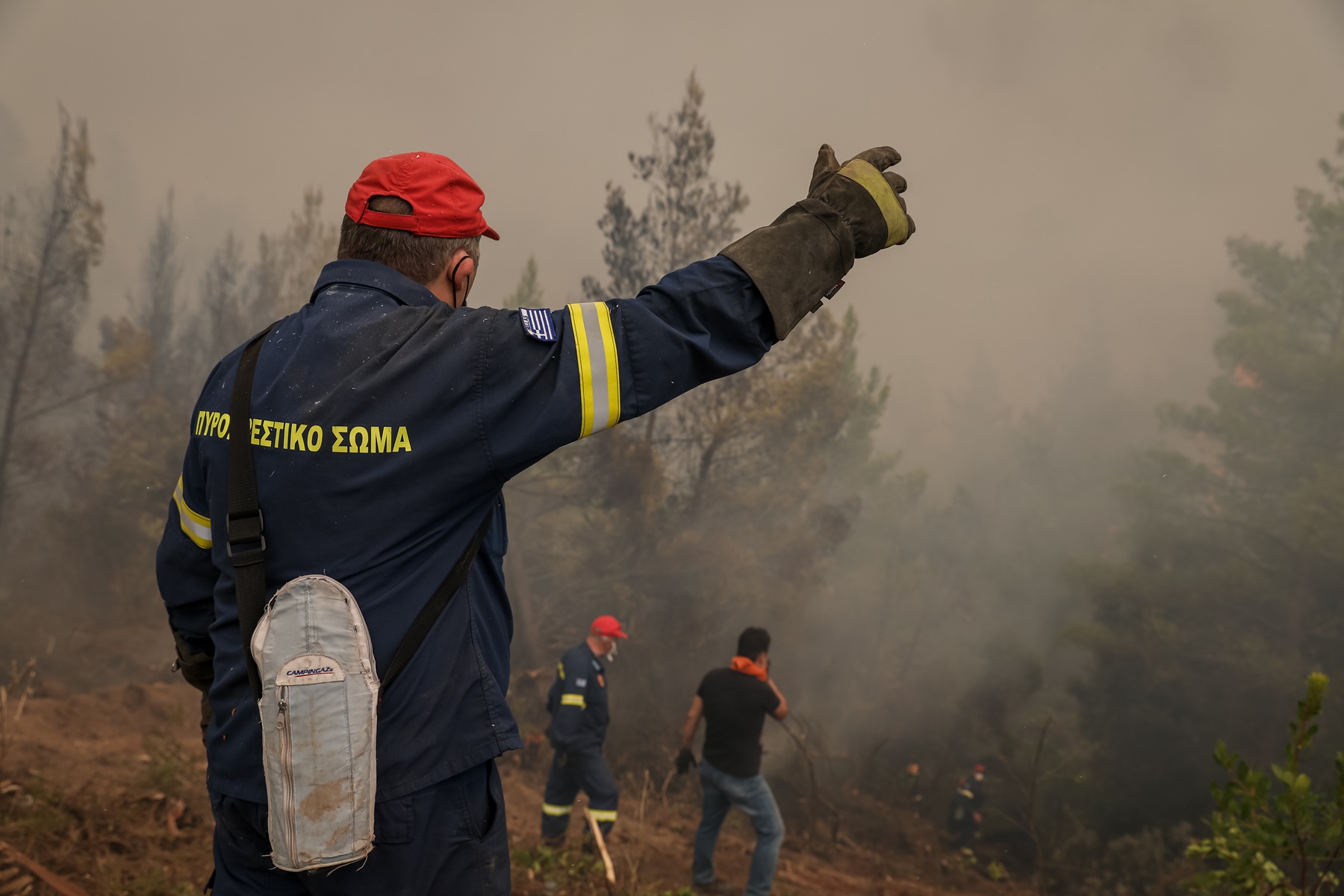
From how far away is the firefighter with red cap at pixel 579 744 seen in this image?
6.50 m

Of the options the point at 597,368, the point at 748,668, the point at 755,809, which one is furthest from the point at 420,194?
the point at 755,809

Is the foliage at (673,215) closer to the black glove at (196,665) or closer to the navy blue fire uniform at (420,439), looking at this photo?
the black glove at (196,665)

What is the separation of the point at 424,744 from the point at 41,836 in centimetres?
475

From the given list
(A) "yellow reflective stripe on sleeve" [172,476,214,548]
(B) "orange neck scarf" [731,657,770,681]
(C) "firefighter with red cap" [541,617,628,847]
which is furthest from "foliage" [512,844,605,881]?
(A) "yellow reflective stripe on sleeve" [172,476,214,548]

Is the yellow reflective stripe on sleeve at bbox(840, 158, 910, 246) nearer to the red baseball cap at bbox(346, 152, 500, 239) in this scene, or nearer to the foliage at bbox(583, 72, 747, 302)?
the red baseball cap at bbox(346, 152, 500, 239)

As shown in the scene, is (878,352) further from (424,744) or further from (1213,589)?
(424,744)

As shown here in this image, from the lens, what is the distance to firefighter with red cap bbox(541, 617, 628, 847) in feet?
21.3

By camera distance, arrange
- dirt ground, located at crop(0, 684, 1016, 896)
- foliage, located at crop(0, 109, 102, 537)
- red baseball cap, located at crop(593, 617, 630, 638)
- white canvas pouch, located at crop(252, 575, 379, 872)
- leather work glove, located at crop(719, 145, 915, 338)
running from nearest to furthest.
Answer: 1. white canvas pouch, located at crop(252, 575, 379, 872)
2. leather work glove, located at crop(719, 145, 915, 338)
3. dirt ground, located at crop(0, 684, 1016, 896)
4. red baseball cap, located at crop(593, 617, 630, 638)
5. foliage, located at crop(0, 109, 102, 537)

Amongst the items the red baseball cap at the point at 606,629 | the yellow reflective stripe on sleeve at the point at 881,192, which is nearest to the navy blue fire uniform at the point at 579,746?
the red baseball cap at the point at 606,629

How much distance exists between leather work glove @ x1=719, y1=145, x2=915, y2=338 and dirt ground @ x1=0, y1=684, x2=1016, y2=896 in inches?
170

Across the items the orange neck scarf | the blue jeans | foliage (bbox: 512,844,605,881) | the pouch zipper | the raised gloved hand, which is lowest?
foliage (bbox: 512,844,605,881)

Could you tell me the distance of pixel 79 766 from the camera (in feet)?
23.5

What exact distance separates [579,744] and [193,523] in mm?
5374

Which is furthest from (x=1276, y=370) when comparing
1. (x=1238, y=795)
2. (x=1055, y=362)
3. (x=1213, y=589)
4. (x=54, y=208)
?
(x=54, y=208)
